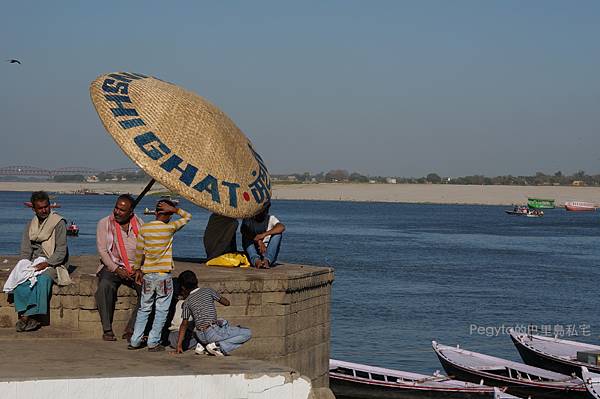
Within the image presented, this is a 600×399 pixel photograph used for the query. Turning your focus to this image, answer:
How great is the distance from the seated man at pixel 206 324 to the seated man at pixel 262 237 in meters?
2.94

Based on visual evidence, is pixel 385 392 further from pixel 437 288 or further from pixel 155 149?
Result: pixel 437 288

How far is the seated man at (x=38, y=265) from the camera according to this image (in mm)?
11508

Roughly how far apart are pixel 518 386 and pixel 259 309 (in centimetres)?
1444

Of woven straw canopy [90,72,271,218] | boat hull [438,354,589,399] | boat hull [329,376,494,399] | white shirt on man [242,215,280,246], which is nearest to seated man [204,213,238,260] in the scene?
white shirt on man [242,215,280,246]

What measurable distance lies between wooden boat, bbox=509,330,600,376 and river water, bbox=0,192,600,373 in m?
2.47

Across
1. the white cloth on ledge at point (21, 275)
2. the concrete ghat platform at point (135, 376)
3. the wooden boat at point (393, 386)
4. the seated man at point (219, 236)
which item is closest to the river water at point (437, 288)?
the wooden boat at point (393, 386)

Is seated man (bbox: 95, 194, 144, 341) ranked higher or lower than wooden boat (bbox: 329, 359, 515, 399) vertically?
higher

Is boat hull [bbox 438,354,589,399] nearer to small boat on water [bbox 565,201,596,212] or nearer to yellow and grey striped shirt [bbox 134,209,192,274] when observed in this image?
yellow and grey striped shirt [bbox 134,209,192,274]

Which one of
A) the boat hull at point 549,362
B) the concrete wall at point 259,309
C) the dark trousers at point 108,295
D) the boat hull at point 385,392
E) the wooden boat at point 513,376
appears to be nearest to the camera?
the dark trousers at point 108,295

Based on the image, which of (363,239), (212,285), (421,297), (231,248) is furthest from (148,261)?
(363,239)

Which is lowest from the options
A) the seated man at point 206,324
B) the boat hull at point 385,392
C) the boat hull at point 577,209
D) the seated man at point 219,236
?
the boat hull at point 577,209

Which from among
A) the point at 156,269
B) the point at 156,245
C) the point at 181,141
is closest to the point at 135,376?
the point at 156,269

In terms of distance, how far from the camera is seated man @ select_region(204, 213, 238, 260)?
14047 millimetres

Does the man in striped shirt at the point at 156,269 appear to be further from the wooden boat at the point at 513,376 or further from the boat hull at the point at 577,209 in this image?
the boat hull at the point at 577,209
